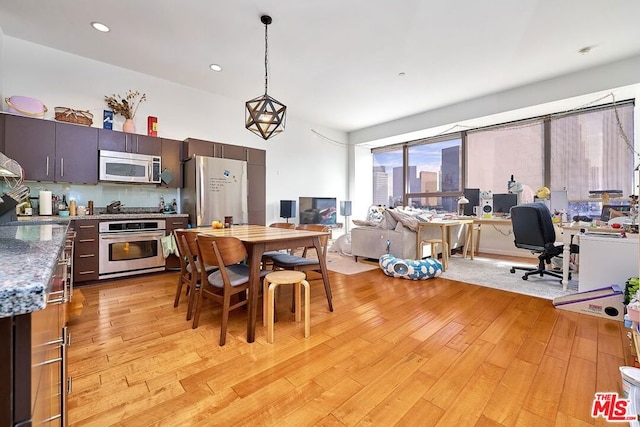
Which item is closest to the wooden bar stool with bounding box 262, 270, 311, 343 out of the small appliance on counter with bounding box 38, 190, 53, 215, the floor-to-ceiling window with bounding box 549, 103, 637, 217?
the small appliance on counter with bounding box 38, 190, 53, 215

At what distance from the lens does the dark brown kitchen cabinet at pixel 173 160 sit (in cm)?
415

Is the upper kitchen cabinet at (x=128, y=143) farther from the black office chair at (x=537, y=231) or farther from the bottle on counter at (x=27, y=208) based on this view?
the black office chair at (x=537, y=231)

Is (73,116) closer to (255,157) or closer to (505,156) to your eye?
(255,157)

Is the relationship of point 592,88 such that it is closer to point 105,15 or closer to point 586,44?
point 586,44

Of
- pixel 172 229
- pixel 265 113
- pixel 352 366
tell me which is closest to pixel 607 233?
pixel 352 366

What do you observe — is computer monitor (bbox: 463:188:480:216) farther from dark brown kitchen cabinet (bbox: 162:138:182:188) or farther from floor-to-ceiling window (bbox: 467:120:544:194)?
dark brown kitchen cabinet (bbox: 162:138:182:188)

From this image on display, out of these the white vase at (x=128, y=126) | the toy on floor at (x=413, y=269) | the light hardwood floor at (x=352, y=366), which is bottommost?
the light hardwood floor at (x=352, y=366)

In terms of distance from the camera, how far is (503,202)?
5.18 meters

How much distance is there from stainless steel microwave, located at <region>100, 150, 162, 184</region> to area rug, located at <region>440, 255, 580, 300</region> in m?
4.41

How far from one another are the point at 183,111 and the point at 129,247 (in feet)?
7.89

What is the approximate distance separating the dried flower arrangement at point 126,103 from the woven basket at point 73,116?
0.36m

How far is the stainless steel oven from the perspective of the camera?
11.3 feet

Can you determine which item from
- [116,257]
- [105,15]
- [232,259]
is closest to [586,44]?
[232,259]

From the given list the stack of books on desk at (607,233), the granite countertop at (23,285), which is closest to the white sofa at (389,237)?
the stack of books on desk at (607,233)
